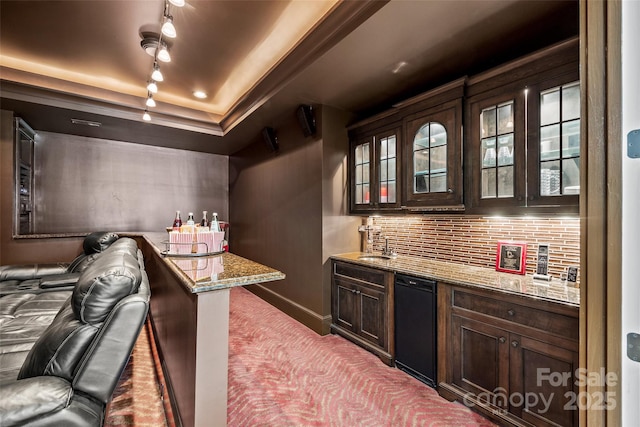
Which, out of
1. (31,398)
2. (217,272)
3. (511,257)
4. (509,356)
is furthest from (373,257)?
(31,398)

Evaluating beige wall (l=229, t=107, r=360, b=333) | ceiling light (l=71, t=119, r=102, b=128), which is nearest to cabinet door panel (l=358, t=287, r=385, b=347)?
beige wall (l=229, t=107, r=360, b=333)

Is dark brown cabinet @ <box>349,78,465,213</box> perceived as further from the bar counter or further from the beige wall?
the bar counter

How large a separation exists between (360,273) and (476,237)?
111cm

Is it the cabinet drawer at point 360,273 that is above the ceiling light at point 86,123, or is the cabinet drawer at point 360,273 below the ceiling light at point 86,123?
below

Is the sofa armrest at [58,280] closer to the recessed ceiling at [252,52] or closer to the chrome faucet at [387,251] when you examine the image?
the recessed ceiling at [252,52]

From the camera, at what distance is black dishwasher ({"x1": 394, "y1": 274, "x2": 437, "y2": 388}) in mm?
2162

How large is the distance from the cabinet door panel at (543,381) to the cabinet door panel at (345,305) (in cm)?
144

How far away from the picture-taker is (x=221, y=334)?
1.33 m

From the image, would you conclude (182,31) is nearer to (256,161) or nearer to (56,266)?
(256,161)

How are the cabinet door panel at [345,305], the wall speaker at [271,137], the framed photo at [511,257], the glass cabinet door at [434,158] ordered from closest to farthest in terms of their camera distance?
the framed photo at [511,257] → the glass cabinet door at [434,158] → the cabinet door panel at [345,305] → the wall speaker at [271,137]

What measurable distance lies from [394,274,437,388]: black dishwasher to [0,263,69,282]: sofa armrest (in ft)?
12.3

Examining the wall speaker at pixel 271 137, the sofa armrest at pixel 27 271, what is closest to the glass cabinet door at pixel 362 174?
the wall speaker at pixel 271 137

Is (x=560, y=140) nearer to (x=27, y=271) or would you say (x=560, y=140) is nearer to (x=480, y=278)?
(x=480, y=278)

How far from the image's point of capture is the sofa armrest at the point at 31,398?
0.97 metres
